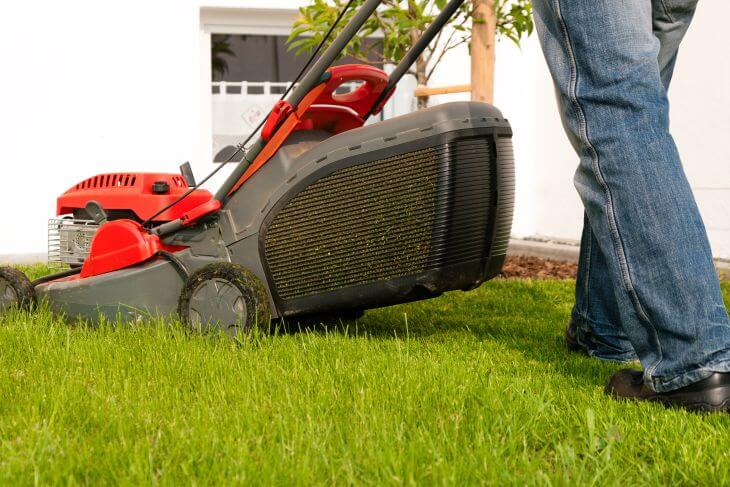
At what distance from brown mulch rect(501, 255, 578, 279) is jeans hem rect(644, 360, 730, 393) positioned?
2.61 metres

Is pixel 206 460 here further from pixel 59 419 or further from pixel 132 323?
pixel 132 323

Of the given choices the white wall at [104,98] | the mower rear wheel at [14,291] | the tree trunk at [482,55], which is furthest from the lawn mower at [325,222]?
the white wall at [104,98]

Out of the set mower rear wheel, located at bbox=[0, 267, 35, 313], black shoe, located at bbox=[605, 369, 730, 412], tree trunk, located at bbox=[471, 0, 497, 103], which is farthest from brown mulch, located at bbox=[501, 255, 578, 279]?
black shoe, located at bbox=[605, 369, 730, 412]

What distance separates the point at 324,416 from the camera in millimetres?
1570

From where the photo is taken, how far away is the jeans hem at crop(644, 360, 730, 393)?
1623 mm

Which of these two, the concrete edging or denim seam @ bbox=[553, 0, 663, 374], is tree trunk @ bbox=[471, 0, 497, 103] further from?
denim seam @ bbox=[553, 0, 663, 374]

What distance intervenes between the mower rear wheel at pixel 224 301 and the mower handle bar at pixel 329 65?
0.23 meters

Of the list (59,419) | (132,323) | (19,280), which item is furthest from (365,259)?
(19,280)

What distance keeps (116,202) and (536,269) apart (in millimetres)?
2533

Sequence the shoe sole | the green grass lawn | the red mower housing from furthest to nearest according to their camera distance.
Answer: the red mower housing, the shoe sole, the green grass lawn

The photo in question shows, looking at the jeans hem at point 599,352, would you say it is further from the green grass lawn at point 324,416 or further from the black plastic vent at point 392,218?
the black plastic vent at point 392,218

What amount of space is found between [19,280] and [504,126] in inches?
61.0

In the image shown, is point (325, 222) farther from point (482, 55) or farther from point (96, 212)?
point (482, 55)

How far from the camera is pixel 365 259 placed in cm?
222
